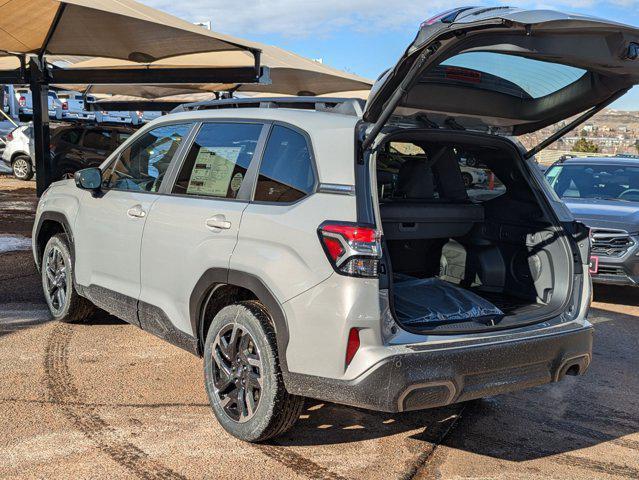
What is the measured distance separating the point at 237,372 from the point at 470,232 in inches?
75.4

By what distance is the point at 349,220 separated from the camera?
3430mm

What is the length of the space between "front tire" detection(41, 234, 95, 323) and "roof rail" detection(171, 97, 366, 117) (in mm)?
1760

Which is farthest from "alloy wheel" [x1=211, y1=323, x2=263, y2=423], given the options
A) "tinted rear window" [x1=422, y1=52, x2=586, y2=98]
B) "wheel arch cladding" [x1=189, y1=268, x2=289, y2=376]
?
"tinted rear window" [x1=422, y1=52, x2=586, y2=98]

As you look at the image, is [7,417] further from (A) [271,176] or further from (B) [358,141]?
(B) [358,141]

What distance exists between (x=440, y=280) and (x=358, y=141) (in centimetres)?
134

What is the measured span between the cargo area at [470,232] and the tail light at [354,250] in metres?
0.68

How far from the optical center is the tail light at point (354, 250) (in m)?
3.36

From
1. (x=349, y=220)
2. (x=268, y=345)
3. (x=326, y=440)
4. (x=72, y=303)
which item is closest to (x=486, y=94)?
(x=349, y=220)

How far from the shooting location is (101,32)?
450 inches

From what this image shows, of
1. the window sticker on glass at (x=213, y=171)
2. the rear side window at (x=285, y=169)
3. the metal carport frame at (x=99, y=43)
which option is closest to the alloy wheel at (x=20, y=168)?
the metal carport frame at (x=99, y=43)

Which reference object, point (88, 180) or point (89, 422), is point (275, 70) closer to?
point (88, 180)

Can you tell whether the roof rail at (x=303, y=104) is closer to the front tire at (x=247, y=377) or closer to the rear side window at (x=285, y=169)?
the rear side window at (x=285, y=169)

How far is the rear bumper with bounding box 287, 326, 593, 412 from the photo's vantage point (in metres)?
3.34

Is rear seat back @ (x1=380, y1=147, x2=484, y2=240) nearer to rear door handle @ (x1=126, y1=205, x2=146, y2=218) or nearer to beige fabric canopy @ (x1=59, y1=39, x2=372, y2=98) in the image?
rear door handle @ (x1=126, y1=205, x2=146, y2=218)
